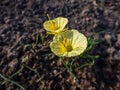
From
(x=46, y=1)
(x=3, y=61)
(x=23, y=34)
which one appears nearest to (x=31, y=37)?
(x=23, y=34)

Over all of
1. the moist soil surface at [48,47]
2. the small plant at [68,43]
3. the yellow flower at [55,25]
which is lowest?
the moist soil surface at [48,47]

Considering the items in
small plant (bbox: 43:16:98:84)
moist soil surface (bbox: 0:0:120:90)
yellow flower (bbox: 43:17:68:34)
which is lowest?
moist soil surface (bbox: 0:0:120:90)

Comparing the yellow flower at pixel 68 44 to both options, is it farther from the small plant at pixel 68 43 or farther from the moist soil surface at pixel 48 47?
the moist soil surface at pixel 48 47

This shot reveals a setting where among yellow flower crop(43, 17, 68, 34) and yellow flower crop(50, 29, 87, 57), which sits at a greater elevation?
yellow flower crop(43, 17, 68, 34)

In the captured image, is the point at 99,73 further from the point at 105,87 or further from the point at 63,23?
the point at 63,23

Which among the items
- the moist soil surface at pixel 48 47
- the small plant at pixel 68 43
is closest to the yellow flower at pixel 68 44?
the small plant at pixel 68 43

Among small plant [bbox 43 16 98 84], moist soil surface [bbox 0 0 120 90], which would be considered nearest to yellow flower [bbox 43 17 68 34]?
small plant [bbox 43 16 98 84]

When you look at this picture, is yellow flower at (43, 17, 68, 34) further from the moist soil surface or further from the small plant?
the moist soil surface

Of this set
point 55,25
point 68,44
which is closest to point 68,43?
point 68,44
